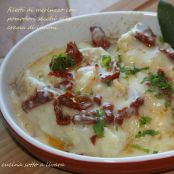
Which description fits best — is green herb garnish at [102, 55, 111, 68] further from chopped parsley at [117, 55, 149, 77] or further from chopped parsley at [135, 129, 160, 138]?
chopped parsley at [135, 129, 160, 138]

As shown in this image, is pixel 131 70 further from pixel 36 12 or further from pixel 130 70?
pixel 36 12

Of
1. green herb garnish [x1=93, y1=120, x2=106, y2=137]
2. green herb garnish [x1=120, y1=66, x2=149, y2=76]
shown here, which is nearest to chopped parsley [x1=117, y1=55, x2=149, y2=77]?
green herb garnish [x1=120, y1=66, x2=149, y2=76]

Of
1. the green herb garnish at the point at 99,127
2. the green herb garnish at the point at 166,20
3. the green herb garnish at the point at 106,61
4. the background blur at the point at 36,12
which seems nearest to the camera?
the green herb garnish at the point at 99,127

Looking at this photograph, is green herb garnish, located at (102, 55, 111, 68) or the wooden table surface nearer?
the wooden table surface

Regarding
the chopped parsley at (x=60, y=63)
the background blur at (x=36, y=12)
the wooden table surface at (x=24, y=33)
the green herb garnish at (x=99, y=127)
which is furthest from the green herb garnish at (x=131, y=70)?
the background blur at (x=36, y=12)

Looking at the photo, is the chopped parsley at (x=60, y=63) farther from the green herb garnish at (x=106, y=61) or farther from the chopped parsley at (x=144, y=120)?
the chopped parsley at (x=144, y=120)

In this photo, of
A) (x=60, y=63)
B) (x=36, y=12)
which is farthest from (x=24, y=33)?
(x=60, y=63)
